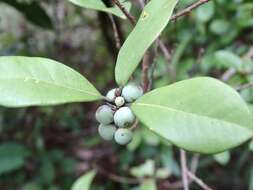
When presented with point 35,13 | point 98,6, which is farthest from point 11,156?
point 98,6

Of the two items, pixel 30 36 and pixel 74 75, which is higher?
pixel 74 75

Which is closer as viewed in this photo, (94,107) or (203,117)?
(203,117)

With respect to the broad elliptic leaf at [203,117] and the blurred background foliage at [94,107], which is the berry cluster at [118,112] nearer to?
the broad elliptic leaf at [203,117]

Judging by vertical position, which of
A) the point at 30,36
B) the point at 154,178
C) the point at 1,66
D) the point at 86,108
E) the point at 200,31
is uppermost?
the point at 1,66

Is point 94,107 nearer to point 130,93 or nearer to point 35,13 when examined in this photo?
point 35,13

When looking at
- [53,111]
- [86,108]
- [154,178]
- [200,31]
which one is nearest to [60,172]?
[53,111]

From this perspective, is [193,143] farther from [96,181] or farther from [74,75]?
[96,181]
